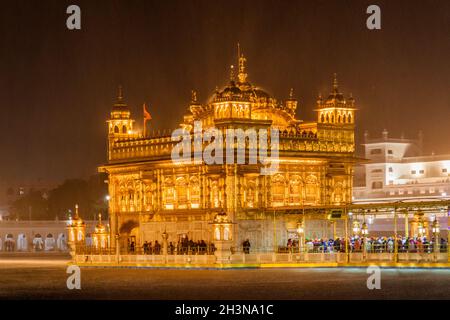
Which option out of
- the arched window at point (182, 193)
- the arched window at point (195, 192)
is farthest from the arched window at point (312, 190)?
the arched window at point (182, 193)

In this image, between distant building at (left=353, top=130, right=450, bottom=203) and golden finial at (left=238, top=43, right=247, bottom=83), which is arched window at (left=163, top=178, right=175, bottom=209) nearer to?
golden finial at (left=238, top=43, right=247, bottom=83)

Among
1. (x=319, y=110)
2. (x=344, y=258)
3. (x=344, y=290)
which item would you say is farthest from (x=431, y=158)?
(x=344, y=290)

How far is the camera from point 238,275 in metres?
47.8

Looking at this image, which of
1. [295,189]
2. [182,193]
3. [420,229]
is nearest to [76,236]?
[182,193]

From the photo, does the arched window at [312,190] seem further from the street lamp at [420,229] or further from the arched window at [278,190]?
the street lamp at [420,229]

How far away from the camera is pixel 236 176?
55219 mm

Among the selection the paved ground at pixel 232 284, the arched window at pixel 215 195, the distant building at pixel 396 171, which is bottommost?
the paved ground at pixel 232 284

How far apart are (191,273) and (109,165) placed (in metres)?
13.7

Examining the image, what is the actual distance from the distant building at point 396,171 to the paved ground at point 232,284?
59324 millimetres

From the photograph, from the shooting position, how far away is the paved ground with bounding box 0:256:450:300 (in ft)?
127

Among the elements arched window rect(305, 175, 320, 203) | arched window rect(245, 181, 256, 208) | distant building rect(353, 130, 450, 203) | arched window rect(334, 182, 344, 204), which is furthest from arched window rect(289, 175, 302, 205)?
distant building rect(353, 130, 450, 203)

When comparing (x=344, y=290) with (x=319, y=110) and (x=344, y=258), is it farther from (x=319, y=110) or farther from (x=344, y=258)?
(x=319, y=110)

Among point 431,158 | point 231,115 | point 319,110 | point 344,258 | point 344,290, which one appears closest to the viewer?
point 344,290

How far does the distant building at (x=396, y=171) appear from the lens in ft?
363
